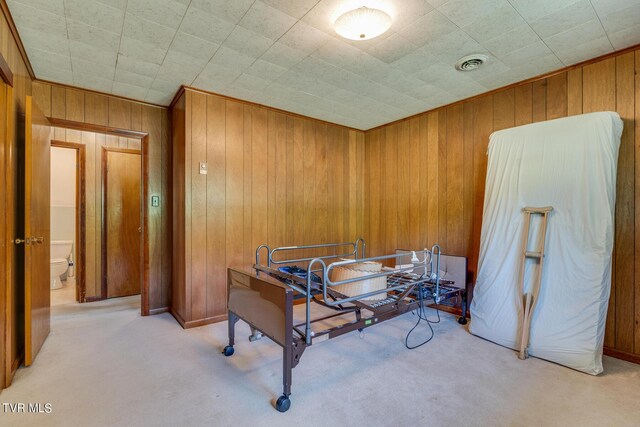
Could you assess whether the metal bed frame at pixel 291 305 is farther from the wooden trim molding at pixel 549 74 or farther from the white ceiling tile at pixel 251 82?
the wooden trim molding at pixel 549 74

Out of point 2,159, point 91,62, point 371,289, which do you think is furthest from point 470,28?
point 2,159

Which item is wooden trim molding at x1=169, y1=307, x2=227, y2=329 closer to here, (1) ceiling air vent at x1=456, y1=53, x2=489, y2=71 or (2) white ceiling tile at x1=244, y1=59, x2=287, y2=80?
(2) white ceiling tile at x1=244, y1=59, x2=287, y2=80

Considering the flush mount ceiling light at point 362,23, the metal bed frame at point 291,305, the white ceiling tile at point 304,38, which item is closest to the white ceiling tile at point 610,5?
the flush mount ceiling light at point 362,23

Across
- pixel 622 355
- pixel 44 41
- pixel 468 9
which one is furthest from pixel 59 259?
pixel 622 355

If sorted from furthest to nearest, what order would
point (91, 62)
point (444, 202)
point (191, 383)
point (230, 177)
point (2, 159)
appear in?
point (444, 202) < point (230, 177) < point (91, 62) < point (191, 383) < point (2, 159)

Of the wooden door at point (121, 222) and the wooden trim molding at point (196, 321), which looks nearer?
the wooden trim molding at point (196, 321)

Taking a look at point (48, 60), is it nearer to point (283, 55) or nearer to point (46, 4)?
point (46, 4)

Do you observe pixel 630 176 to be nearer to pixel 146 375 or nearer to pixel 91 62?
pixel 146 375

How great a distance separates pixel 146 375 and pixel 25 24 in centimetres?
264

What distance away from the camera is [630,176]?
2.50 m

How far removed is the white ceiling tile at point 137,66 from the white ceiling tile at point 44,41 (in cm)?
37

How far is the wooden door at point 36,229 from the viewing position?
7.40 feet

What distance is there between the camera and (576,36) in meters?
2.31

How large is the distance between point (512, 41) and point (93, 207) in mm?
5071
